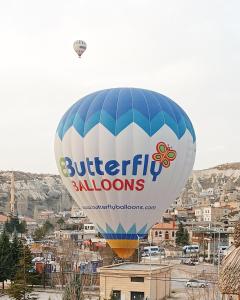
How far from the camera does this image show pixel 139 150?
19.6 m

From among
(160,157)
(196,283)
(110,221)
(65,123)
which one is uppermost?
(65,123)

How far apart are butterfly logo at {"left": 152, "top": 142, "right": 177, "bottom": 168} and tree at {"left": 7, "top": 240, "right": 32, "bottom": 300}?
33.0ft

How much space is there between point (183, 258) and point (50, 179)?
109825 millimetres

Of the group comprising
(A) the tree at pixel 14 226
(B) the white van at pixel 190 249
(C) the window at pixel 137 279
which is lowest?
(C) the window at pixel 137 279

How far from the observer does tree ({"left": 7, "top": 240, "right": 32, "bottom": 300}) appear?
25938 millimetres

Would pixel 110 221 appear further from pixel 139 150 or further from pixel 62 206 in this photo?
pixel 62 206

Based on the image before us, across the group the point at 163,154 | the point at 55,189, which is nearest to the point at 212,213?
the point at 163,154

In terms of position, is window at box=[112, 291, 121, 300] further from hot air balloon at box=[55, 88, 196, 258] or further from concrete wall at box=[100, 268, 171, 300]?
hot air balloon at box=[55, 88, 196, 258]

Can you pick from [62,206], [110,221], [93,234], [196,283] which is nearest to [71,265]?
[196,283]

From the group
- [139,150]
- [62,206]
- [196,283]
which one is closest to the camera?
[139,150]

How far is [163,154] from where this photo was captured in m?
19.9

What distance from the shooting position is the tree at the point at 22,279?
25.9 metres

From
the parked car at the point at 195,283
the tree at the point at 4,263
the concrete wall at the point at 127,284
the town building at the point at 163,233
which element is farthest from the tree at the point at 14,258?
the town building at the point at 163,233

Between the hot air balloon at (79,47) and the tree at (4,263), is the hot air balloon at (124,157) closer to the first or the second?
the tree at (4,263)
